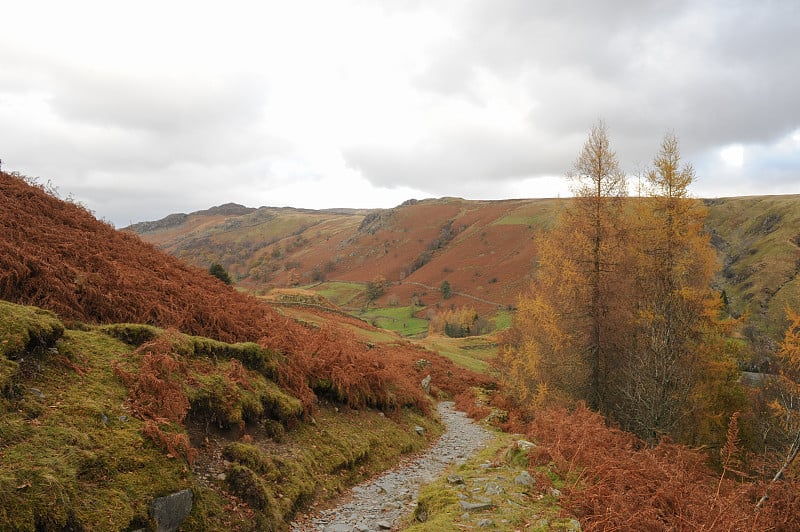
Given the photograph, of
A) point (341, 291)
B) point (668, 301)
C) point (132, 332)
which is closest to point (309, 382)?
point (132, 332)

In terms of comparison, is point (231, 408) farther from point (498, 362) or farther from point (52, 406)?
point (498, 362)

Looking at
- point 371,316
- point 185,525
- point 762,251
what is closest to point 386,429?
point 185,525

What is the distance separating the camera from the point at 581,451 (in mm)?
9859

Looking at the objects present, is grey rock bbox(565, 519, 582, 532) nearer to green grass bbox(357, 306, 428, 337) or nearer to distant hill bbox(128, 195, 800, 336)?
green grass bbox(357, 306, 428, 337)

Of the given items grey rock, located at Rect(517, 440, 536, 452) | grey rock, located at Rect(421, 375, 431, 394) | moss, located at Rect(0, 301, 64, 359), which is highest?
moss, located at Rect(0, 301, 64, 359)

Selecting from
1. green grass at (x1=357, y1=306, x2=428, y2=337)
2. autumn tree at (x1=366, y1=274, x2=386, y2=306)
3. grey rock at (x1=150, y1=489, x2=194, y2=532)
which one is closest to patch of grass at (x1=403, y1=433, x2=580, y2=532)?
grey rock at (x1=150, y1=489, x2=194, y2=532)

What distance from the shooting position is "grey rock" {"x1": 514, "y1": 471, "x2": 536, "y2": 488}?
8.84 m

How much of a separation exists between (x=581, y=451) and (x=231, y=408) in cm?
781

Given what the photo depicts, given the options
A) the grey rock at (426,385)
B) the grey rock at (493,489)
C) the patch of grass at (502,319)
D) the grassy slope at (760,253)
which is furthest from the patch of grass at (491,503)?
the grassy slope at (760,253)

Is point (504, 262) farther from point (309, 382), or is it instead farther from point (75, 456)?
point (75, 456)

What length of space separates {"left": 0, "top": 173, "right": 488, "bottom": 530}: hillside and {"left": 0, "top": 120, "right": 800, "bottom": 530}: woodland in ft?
0.13

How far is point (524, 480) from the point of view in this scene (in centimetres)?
898

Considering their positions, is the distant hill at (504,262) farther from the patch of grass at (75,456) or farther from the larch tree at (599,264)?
the patch of grass at (75,456)

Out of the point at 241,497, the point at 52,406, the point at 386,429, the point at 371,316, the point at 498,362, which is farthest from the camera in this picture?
the point at 371,316
